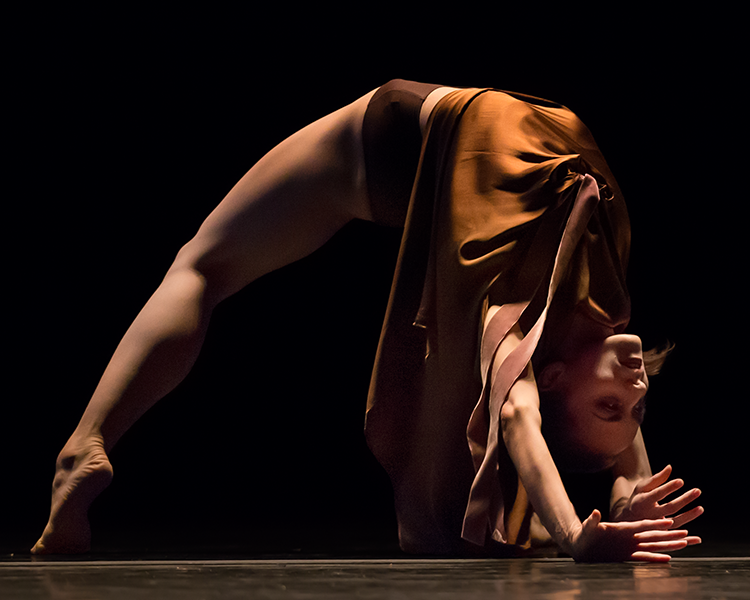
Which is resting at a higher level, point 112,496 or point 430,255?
point 430,255

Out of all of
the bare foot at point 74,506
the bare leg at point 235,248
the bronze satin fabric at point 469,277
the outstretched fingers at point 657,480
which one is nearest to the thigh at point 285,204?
the bare leg at point 235,248

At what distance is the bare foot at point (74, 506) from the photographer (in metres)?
1.63

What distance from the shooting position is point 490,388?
148 centimetres

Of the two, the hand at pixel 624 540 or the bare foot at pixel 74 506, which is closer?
the hand at pixel 624 540

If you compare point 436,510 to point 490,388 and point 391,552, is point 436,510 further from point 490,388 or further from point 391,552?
point 490,388

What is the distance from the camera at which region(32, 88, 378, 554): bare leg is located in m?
1.75

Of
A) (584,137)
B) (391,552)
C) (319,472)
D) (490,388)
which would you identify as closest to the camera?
(490,388)

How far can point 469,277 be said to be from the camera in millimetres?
1572

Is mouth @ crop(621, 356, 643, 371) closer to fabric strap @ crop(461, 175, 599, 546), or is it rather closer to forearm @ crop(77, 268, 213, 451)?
fabric strap @ crop(461, 175, 599, 546)

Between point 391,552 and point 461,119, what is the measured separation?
2.37 ft

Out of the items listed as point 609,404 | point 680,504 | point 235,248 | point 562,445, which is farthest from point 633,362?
point 235,248

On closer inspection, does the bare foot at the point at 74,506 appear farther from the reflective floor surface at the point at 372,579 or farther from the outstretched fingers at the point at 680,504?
the outstretched fingers at the point at 680,504

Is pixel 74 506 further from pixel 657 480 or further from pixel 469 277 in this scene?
pixel 657 480

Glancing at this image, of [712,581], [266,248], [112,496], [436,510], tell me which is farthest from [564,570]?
[112,496]
